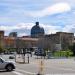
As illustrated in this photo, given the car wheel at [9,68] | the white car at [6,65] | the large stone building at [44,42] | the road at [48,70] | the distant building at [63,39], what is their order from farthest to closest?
the distant building at [63,39]
the large stone building at [44,42]
the car wheel at [9,68]
the white car at [6,65]
the road at [48,70]

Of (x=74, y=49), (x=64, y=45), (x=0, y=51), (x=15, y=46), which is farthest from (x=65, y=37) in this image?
(x=74, y=49)

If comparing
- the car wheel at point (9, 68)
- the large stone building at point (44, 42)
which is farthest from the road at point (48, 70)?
the large stone building at point (44, 42)

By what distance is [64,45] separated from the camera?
474ft

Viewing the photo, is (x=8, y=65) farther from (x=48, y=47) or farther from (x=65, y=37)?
(x=65, y=37)

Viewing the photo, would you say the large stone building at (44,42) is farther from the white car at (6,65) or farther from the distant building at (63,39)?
the white car at (6,65)

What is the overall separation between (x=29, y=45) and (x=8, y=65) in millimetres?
133793

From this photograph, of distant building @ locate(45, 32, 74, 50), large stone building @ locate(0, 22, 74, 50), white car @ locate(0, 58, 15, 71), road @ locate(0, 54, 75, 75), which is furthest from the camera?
distant building @ locate(45, 32, 74, 50)

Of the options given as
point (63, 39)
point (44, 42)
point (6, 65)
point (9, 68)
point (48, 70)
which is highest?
point (63, 39)

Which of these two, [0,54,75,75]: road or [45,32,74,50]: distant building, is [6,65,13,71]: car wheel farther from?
[45,32,74,50]: distant building

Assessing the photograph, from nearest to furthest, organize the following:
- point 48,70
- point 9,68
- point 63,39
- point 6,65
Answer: point 6,65
point 9,68
point 48,70
point 63,39

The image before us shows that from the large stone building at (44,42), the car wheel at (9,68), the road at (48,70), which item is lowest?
the road at (48,70)

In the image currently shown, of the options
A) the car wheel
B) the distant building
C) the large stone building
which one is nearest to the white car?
the car wheel

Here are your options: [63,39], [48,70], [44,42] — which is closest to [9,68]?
[48,70]

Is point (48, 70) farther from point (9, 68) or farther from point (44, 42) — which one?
point (44, 42)
